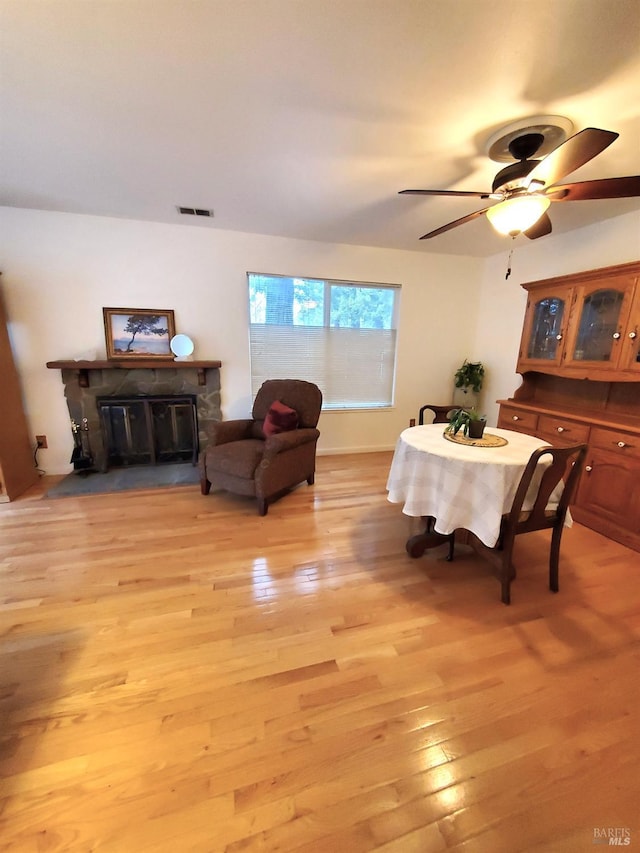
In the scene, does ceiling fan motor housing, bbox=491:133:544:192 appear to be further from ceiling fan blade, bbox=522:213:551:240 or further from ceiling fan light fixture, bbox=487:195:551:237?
ceiling fan blade, bbox=522:213:551:240

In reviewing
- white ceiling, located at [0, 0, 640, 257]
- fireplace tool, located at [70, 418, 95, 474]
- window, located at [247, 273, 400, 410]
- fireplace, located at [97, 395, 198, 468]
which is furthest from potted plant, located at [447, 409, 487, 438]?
fireplace tool, located at [70, 418, 95, 474]

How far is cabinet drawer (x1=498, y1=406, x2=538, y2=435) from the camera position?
9.73 ft

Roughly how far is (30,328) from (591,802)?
459 cm

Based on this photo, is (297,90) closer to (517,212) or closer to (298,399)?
(517,212)

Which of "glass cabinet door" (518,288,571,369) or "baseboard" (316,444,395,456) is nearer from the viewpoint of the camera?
"glass cabinet door" (518,288,571,369)

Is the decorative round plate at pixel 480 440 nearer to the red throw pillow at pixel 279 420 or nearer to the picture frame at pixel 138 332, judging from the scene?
the red throw pillow at pixel 279 420

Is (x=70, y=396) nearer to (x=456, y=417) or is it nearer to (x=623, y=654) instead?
(x=456, y=417)

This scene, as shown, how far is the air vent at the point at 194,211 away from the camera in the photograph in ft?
9.07

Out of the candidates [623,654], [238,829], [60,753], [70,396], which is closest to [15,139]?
[70,396]

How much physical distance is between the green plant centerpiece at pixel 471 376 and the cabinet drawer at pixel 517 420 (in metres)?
0.84

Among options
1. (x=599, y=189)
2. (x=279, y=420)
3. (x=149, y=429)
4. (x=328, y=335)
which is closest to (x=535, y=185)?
(x=599, y=189)

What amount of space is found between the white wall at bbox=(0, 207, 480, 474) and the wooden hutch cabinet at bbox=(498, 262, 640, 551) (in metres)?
0.92

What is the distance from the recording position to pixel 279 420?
289 centimetres

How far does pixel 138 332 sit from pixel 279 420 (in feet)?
5.80
